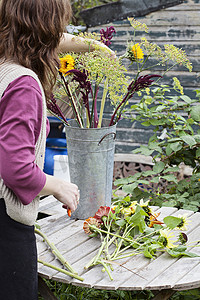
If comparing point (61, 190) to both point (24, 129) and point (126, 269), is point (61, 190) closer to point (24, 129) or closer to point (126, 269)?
point (24, 129)

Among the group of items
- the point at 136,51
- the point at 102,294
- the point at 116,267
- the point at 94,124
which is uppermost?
the point at 136,51

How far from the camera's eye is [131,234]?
5.26 ft

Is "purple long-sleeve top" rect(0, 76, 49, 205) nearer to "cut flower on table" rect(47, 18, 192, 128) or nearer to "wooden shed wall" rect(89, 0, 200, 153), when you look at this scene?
"cut flower on table" rect(47, 18, 192, 128)

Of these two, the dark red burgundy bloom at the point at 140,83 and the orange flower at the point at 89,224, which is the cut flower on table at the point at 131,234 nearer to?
the orange flower at the point at 89,224

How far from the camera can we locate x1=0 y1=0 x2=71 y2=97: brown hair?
3.86 feet

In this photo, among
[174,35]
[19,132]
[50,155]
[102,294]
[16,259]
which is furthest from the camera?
[174,35]

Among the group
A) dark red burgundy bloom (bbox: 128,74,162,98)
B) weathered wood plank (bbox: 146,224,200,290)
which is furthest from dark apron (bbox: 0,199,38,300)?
dark red burgundy bloom (bbox: 128,74,162,98)

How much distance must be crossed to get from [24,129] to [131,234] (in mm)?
677

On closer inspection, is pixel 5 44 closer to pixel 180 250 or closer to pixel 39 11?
pixel 39 11

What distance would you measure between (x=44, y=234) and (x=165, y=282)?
0.57m

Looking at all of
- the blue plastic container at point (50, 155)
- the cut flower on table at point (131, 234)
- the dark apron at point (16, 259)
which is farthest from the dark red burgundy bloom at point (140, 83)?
the blue plastic container at point (50, 155)

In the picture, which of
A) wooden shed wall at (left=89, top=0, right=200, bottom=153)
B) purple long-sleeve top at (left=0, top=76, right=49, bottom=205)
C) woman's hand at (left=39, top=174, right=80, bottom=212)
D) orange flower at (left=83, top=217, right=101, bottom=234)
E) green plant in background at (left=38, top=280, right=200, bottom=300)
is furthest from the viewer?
wooden shed wall at (left=89, top=0, right=200, bottom=153)

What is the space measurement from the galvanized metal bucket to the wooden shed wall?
240cm

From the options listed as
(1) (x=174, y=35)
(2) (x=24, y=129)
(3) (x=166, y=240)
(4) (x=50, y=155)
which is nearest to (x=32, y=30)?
(2) (x=24, y=129)
